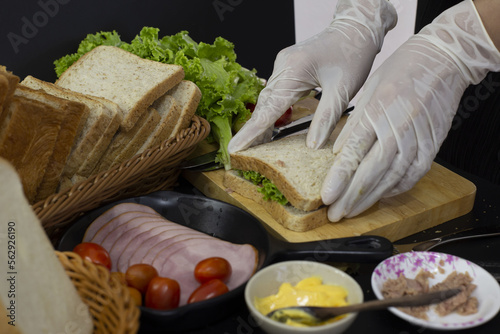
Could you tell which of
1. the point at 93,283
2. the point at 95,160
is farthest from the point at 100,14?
the point at 93,283

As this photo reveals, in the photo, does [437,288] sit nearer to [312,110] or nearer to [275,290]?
[275,290]

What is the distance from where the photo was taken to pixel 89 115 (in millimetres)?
2215

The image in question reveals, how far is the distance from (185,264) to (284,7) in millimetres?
2940

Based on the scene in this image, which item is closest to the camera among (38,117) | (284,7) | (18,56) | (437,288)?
(437,288)

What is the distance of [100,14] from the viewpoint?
3.27m

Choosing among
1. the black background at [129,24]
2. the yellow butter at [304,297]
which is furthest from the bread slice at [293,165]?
the black background at [129,24]

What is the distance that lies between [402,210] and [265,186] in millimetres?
559

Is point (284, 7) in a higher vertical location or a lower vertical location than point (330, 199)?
higher

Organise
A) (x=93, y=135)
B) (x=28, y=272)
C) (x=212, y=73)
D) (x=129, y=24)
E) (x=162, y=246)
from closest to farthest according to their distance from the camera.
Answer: (x=28, y=272) < (x=162, y=246) < (x=93, y=135) < (x=212, y=73) < (x=129, y=24)

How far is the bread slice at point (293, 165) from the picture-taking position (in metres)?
2.07

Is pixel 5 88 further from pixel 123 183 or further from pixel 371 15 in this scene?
pixel 371 15

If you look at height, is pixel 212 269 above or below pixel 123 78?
below

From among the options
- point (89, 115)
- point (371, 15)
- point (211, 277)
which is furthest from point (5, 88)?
point (371, 15)

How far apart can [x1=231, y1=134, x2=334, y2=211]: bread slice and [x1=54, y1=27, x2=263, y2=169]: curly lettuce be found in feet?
0.50
